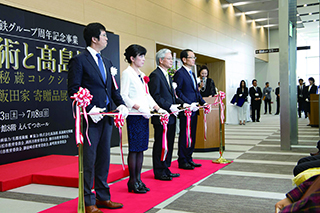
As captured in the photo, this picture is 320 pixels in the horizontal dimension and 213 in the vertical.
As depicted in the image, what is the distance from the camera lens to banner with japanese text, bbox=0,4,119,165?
482cm

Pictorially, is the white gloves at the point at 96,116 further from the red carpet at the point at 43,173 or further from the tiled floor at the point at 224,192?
the red carpet at the point at 43,173

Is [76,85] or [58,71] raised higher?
[58,71]

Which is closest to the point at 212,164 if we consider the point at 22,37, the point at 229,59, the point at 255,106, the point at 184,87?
the point at 184,87

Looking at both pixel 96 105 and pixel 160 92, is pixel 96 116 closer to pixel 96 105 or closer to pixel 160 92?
pixel 96 105

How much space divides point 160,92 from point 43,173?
5.80ft

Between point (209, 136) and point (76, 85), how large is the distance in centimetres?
413

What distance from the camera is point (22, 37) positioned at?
16.8ft

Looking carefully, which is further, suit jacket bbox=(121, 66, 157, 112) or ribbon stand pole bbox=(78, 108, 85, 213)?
suit jacket bbox=(121, 66, 157, 112)

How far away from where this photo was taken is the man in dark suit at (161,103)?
3.86m

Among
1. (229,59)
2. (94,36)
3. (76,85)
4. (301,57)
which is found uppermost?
(301,57)

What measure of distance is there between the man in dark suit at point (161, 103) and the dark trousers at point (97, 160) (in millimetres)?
1142

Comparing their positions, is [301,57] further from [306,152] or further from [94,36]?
[94,36]

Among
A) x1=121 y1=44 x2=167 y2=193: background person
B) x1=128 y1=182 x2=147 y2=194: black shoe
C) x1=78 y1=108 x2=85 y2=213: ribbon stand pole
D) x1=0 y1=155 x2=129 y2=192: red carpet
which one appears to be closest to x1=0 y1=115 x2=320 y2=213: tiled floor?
x1=0 y1=155 x2=129 y2=192: red carpet

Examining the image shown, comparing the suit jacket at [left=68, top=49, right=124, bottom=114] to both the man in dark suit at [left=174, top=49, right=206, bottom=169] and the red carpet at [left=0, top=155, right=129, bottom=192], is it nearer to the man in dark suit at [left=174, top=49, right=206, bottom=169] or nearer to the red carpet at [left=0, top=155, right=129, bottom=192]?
the red carpet at [left=0, top=155, right=129, bottom=192]
